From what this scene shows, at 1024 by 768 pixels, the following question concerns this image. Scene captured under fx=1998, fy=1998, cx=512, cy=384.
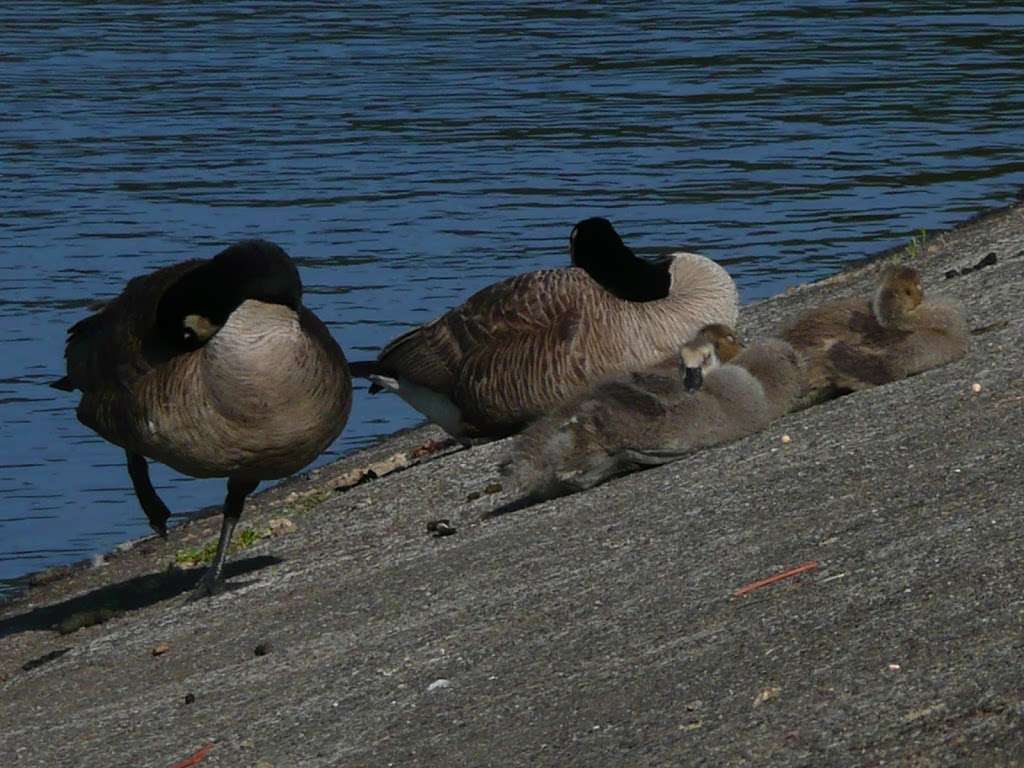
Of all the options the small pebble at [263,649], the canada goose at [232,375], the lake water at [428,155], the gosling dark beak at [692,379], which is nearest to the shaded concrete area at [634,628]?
the small pebble at [263,649]

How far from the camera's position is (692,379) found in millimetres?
8297

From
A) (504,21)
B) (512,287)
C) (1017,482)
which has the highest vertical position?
(1017,482)

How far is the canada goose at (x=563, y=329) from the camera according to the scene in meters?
9.74

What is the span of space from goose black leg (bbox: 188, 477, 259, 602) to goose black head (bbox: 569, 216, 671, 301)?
231 cm

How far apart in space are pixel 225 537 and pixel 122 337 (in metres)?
0.98

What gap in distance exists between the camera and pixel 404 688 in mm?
5855

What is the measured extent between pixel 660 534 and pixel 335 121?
19562 millimetres

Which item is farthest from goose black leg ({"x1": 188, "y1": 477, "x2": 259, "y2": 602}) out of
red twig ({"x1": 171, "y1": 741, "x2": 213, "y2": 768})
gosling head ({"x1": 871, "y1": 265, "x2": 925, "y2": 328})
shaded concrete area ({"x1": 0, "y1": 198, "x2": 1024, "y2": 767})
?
gosling head ({"x1": 871, "y1": 265, "x2": 925, "y2": 328})

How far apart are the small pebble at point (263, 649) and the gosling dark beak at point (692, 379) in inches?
88.9

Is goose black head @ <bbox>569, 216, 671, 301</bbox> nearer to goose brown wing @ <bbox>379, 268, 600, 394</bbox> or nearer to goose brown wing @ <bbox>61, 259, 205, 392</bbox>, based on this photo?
goose brown wing @ <bbox>379, 268, 600, 394</bbox>

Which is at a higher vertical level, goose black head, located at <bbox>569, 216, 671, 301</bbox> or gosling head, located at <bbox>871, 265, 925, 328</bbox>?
gosling head, located at <bbox>871, 265, 925, 328</bbox>

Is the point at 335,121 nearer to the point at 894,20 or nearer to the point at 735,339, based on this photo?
the point at 894,20

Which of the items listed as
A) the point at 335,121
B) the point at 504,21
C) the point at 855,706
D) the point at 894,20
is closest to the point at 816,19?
the point at 894,20

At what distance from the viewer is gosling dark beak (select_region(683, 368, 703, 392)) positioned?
8289 millimetres
